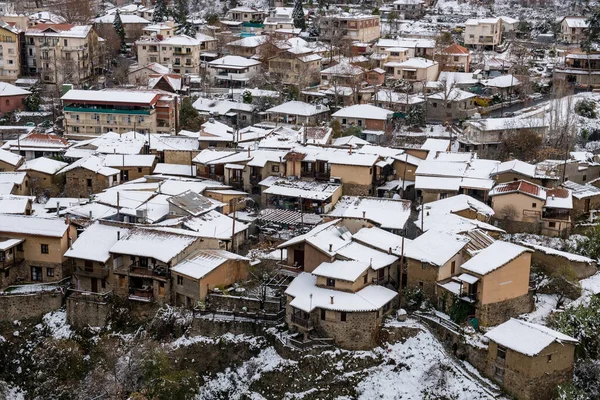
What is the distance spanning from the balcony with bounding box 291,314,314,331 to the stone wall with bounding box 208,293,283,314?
976 mm

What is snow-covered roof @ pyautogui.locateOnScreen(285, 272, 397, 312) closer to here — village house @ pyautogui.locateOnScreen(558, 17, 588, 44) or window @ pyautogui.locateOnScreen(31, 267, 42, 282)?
window @ pyautogui.locateOnScreen(31, 267, 42, 282)

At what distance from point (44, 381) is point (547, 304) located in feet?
47.1

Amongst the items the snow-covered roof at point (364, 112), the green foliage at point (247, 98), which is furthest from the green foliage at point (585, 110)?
the green foliage at point (247, 98)

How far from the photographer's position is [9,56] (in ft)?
167

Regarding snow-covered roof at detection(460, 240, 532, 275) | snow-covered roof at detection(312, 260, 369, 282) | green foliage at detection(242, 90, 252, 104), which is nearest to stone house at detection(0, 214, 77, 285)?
snow-covered roof at detection(312, 260, 369, 282)

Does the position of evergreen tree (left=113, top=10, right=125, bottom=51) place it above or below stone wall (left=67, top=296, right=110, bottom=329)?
above

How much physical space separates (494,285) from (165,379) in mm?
9057

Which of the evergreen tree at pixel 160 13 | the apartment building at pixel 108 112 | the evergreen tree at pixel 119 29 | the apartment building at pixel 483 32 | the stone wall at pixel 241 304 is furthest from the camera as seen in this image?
the evergreen tree at pixel 160 13

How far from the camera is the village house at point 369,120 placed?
4053 centimetres

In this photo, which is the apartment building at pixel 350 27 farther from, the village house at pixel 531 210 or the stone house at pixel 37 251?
the stone house at pixel 37 251

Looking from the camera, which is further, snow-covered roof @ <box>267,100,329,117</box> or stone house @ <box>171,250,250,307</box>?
snow-covered roof @ <box>267,100,329,117</box>

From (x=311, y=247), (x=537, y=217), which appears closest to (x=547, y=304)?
(x=537, y=217)

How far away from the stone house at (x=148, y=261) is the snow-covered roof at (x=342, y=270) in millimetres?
4167

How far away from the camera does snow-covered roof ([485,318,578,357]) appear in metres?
21.3
